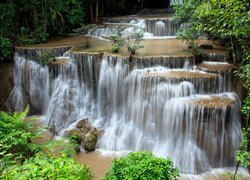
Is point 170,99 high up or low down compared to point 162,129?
up

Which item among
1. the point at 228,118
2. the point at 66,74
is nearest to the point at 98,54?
the point at 66,74

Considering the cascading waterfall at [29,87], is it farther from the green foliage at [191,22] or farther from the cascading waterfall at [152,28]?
the green foliage at [191,22]

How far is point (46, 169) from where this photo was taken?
11.8 feet

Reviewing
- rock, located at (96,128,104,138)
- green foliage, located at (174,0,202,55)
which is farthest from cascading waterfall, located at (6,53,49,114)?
green foliage, located at (174,0,202,55)

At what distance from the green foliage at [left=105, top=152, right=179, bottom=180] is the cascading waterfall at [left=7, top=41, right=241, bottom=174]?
2.69m

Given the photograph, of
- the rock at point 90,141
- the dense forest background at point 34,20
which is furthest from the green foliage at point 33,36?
the rock at point 90,141

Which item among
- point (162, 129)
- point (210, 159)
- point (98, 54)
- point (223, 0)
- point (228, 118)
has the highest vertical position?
point (223, 0)

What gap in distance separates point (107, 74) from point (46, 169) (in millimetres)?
7413

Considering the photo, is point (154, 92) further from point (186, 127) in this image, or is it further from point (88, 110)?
point (88, 110)

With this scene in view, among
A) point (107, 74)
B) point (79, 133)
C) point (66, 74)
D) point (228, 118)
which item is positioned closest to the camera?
point (228, 118)

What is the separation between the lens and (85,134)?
9906mm

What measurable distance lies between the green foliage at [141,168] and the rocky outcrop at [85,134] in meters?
3.53

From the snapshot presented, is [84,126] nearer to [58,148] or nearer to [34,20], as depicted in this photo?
[58,148]

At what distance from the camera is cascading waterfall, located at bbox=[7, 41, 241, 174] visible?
8.35m
